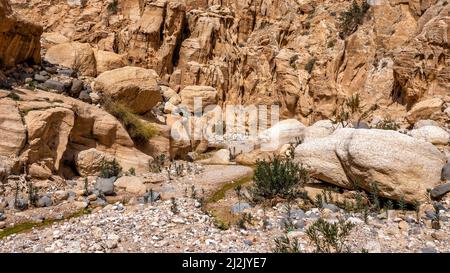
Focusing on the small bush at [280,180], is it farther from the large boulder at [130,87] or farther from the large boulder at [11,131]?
the large boulder at [130,87]

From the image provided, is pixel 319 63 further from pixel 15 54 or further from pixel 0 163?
pixel 0 163

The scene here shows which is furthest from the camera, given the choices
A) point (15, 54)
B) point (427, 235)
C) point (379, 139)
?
point (15, 54)

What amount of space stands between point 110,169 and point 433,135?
1014 centimetres

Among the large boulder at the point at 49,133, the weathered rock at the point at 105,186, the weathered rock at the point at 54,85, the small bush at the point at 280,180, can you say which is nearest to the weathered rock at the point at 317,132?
the small bush at the point at 280,180

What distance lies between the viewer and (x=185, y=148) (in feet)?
61.7

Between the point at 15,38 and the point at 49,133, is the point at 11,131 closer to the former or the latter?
the point at 49,133

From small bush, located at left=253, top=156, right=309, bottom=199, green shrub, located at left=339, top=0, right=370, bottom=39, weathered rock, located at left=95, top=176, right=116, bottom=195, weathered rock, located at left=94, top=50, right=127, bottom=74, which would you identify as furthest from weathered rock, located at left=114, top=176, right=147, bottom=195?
green shrub, located at left=339, top=0, right=370, bottom=39

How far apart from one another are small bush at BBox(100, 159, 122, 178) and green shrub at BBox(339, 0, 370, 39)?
25.1 meters

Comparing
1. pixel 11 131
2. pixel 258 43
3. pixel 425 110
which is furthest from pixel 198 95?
pixel 11 131

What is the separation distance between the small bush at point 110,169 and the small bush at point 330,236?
7.12 meters

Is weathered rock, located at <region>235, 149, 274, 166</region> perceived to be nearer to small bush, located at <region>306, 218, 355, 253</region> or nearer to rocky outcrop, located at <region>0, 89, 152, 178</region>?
rocky outcrop, located at <region>0, 89, 152, 178</region>

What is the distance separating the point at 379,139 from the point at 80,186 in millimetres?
8156
